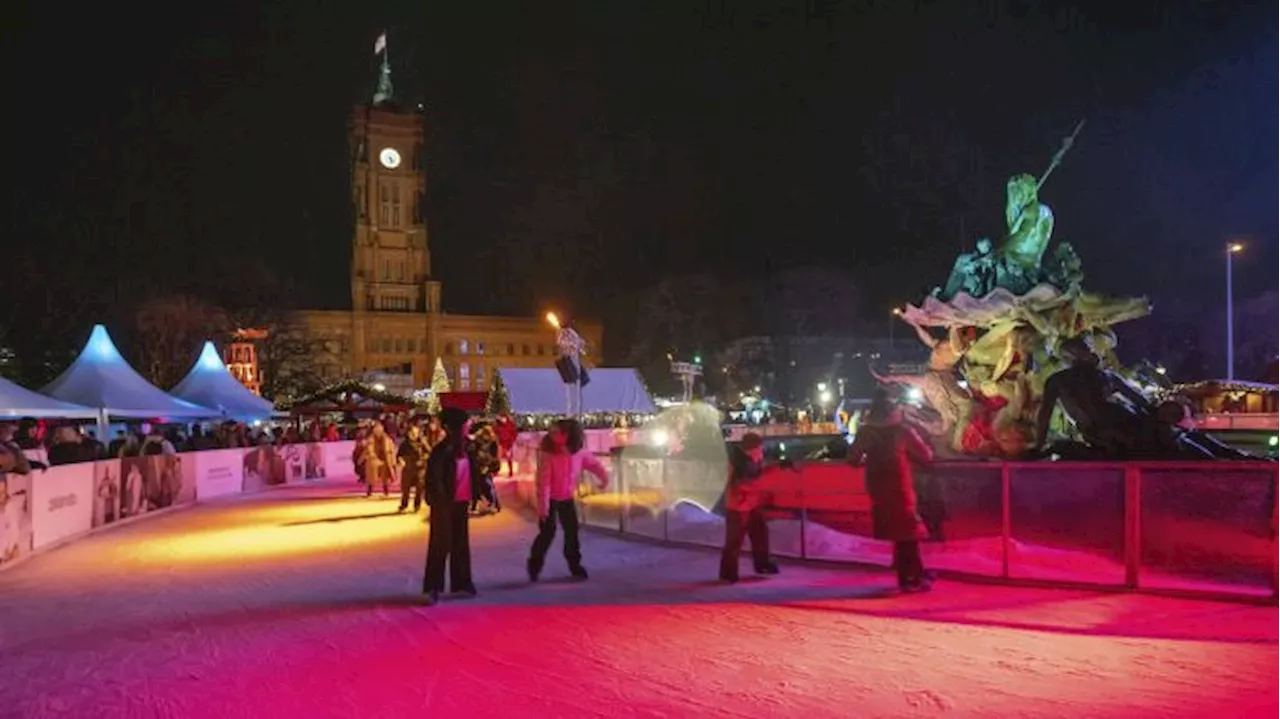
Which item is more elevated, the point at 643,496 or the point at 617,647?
the point at 643,496

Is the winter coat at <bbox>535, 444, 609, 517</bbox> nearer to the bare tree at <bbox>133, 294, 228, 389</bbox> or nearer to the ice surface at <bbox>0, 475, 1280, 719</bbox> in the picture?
the ice surface at <bbox>0, 475, 1280, 719</bbox>

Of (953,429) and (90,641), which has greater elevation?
(953,429)

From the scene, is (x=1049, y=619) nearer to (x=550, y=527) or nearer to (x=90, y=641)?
(x=550, y=527)

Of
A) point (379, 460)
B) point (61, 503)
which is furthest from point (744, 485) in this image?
point (379, 460)

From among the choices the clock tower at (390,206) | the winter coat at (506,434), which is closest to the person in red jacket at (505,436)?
the winter coat at (506,434)

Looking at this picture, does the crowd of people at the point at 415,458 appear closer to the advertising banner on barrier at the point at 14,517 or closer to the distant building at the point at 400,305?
the advertising banner on barrier at the point at 14,517

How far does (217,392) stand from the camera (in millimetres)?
31312

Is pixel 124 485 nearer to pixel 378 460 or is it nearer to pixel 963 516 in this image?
pixel 378 460

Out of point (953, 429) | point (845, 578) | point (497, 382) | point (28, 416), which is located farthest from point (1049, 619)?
point (497, 382)

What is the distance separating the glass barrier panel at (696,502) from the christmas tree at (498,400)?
22441 mm

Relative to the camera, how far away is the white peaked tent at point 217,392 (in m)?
30.7

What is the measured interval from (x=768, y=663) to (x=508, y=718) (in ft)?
6.11

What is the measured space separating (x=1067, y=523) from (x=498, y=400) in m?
30.7

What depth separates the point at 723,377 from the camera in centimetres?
7094
